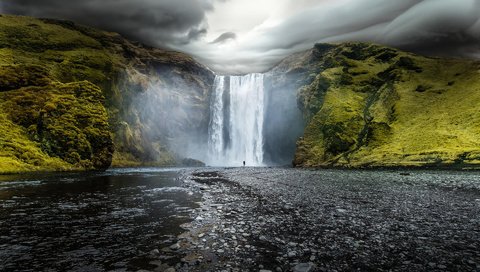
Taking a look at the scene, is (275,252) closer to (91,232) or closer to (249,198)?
(91,232)

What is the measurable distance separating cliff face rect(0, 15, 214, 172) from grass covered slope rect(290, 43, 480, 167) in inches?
2730

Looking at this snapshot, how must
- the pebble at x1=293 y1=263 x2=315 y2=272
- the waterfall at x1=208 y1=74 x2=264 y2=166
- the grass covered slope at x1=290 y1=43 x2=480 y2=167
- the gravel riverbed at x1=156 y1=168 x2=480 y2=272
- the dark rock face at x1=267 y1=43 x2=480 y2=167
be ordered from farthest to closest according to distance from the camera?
the waterfall at x1=208 y1=74 x2=264 y2=166, the dark rock face at x1=267 y1=43 x2=480 y2=167, the grass covered slope at x1=290 y1=43 x2=480 y2=167, the gravel riverbed at x1=156 y1=168 x2=480 y2=272, the pebble at x1=293 y1=263 x2=315 y2=272

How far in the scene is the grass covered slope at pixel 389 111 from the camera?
9012 cm

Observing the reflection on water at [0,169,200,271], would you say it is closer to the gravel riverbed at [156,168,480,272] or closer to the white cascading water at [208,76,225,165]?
the gravel riverbed at [156,168,480,272]

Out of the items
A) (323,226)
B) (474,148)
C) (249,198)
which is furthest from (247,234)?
(474,148)

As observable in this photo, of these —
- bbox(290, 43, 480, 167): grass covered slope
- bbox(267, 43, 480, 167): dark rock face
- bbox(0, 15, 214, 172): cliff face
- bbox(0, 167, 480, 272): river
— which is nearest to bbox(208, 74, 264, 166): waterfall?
bbox(267, 43, 480, 167): dark rock face

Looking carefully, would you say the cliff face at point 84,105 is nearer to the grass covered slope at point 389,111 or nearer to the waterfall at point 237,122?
the waterfall at point 237,122

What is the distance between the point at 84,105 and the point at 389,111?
113 metres

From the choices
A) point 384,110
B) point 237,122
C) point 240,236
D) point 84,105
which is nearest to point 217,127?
point 237,122

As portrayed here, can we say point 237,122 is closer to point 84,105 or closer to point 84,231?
point 84,105

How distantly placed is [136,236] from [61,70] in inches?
4673

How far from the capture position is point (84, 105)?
260 feet

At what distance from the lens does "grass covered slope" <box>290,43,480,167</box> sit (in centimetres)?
9012

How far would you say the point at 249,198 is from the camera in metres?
23.6
